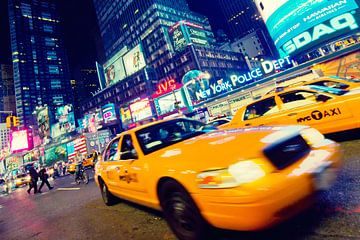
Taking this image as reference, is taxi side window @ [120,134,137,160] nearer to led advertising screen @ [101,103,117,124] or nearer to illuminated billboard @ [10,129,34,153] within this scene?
led advertising screen @ [101,103,117,124]

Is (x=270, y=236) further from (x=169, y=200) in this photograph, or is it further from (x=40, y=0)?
(x=40, y=0)

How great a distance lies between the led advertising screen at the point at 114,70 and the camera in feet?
214

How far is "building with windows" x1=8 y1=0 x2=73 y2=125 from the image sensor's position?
412ft

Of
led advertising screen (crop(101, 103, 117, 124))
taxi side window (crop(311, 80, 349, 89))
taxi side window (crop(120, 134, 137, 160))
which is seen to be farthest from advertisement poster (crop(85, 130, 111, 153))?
taxi side window (crop(311, 80, 349, 89))

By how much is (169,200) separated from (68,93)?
15381 centimetres

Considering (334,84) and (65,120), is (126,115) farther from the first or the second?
(334,84)

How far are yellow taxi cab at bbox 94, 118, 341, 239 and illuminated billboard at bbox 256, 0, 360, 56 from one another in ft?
74.4

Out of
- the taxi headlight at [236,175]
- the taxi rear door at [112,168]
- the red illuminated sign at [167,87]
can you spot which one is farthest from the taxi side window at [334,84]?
the red illuminated sign at [167,87]

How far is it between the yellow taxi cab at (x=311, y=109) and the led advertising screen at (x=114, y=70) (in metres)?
63.6

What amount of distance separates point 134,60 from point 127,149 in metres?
59.1

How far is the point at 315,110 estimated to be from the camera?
5.20 meters

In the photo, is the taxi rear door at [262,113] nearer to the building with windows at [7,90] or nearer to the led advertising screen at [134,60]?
the led advertising screen at [134,60]

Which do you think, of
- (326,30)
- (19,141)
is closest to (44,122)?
(19,141)

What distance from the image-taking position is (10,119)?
19094 mm
